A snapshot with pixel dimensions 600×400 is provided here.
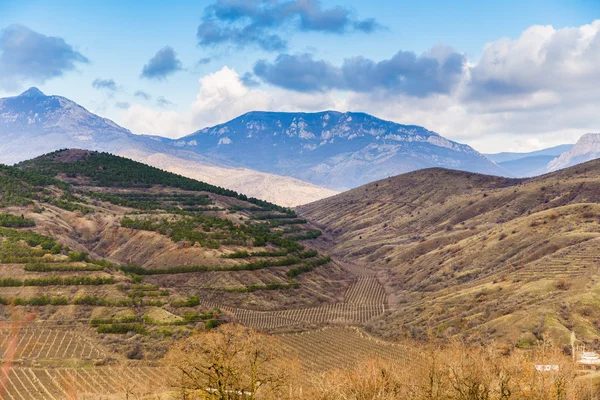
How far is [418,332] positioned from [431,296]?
75.6 ft

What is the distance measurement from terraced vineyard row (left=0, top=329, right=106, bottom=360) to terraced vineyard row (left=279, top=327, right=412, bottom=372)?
32.5 m

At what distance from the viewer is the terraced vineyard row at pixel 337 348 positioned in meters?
88.9

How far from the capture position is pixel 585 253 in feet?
361

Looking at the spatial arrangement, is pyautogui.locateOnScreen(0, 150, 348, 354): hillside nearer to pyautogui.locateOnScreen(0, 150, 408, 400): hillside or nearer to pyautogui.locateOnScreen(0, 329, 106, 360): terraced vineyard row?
pyautogui.locateOnScreen(0, 150, 408, 400): hillside

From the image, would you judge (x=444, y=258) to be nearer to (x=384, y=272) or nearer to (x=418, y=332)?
(x=384, y=272)

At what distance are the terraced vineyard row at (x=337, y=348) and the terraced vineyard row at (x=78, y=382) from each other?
24216mm

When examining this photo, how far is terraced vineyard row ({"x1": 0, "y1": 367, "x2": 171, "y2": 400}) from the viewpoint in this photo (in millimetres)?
69062

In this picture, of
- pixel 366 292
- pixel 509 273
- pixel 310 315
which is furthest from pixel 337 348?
pixel 366 292

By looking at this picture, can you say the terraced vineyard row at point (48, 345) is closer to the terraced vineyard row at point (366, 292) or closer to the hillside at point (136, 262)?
the hillside at point (136, 262)

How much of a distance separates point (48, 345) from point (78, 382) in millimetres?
16289

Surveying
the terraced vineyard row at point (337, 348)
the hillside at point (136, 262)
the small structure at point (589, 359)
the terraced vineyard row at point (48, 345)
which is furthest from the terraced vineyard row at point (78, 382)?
the small structure at point (589, 359)

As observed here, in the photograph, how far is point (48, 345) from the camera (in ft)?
290

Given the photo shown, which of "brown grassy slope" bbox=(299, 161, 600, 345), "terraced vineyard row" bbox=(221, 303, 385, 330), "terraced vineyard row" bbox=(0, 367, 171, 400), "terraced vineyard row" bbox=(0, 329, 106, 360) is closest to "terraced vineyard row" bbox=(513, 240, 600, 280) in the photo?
"brown grassy slope" bbox=(299, 161, 600, 345)

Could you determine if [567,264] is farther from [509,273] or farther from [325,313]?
[325,313]
